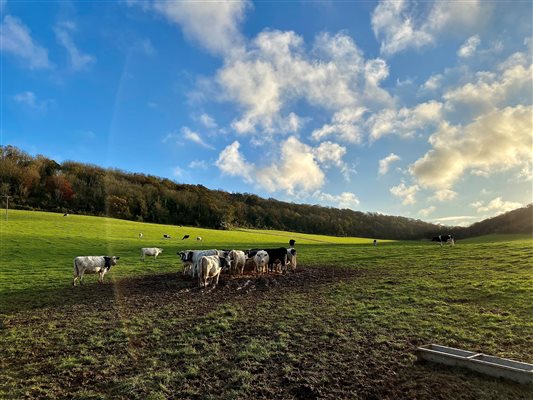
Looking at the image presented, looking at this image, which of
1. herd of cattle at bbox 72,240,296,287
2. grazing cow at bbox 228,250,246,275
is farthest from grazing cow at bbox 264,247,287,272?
grazing cow at bbox 228,250,246,275

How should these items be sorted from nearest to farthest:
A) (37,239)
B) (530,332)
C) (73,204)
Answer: (530,332) → (37,239) → (73,204)

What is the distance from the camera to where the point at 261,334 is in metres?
10.6

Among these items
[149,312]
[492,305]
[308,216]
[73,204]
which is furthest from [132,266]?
[308,216]

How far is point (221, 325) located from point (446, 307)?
833cm

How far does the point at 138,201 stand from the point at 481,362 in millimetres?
89523

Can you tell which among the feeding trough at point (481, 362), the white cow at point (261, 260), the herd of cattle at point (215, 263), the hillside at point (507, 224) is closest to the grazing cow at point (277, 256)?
the herd of cattle at point (215, 263)

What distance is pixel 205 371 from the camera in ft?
26.3

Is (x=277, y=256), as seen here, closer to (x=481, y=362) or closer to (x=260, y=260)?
(x=260, y=260)

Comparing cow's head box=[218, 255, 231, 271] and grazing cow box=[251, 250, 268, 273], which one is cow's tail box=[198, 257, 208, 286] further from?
grazing cow box=[251, 250, 268, 273]

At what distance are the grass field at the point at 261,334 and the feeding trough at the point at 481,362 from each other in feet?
0.61

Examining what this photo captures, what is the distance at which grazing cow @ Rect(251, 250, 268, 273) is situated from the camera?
23.7 metres

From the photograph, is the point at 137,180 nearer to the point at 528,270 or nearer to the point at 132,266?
the point at 132,266

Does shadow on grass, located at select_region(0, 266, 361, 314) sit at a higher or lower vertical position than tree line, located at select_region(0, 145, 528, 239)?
lower

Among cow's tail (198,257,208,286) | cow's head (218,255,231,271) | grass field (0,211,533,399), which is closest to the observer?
grass field (0,211,533,399)
